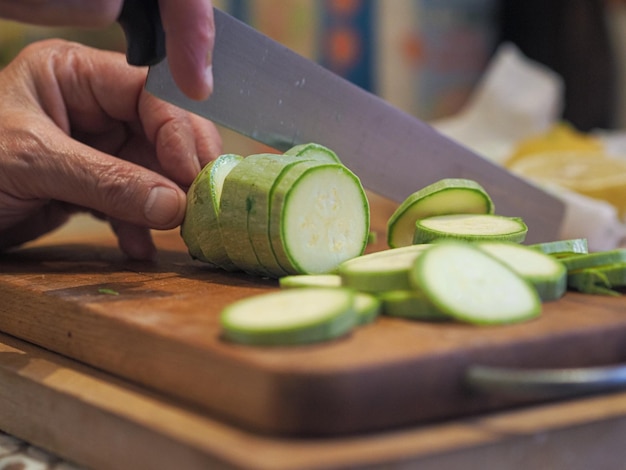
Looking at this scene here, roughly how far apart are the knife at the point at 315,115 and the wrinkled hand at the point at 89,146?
172 mm

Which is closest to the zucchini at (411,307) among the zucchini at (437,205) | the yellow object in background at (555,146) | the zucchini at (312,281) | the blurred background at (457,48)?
the zucchini at (312,281)

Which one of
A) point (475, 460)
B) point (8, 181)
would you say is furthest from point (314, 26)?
point (475, 460)

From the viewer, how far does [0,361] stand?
4.93 ft

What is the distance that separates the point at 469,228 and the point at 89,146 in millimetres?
901

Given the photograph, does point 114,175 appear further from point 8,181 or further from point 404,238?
point 404,238

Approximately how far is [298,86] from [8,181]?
0.64 meters

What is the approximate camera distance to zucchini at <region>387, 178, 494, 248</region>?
1775mm

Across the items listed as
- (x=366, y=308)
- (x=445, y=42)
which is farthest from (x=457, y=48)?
(x=366, y=308)

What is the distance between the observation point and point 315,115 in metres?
2.00

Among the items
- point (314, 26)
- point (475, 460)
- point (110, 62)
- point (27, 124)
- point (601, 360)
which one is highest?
point (314, 26)

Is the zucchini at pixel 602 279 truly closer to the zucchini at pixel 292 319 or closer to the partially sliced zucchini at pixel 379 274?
the partially sliced zucchini at pixel 379 274

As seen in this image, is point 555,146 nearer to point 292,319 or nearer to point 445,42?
point 445,42

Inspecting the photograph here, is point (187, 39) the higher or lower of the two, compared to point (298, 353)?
higher

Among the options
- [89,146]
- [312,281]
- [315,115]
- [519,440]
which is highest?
[315,115]
